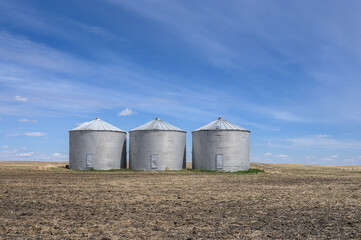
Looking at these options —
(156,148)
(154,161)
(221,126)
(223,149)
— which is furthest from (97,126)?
(223,149)

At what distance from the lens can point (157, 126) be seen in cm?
4366

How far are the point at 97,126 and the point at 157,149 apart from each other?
7062 mm

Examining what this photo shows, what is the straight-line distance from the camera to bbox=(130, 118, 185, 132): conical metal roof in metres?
43.4

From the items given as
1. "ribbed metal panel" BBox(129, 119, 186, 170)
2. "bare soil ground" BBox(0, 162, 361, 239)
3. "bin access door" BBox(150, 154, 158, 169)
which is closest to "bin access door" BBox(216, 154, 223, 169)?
"ribbed metal panel" BBox(129, 119, 186, 170)

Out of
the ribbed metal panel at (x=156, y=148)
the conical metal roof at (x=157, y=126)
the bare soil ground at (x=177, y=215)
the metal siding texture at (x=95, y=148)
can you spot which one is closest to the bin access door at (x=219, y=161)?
the ribbed metal panel at (x=156, y=148)

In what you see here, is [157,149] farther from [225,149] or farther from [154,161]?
[225,149]

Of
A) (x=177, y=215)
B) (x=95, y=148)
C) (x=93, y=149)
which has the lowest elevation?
(x=177, y=215)

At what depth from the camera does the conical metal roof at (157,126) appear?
142ft

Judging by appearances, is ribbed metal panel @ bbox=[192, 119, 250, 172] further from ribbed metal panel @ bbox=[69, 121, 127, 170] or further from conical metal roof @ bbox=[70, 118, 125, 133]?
conical metal roof @ bbox=[70, 118, 125, 133]

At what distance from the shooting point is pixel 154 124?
44156 mm

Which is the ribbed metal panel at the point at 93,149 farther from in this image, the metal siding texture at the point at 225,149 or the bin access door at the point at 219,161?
the bin access door at the point at 219,161

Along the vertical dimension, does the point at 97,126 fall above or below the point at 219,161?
above

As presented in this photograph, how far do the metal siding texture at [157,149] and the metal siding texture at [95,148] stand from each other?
2179mm

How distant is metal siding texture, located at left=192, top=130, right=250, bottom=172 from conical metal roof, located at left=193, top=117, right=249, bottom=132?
0.31m
